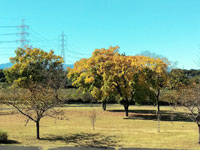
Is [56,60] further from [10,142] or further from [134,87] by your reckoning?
[10,142]

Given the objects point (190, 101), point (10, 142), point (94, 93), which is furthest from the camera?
point (94, 93)

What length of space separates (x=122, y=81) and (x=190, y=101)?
15.0 meters

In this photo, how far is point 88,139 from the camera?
1427cm

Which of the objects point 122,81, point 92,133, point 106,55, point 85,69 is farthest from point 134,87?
point 92,133

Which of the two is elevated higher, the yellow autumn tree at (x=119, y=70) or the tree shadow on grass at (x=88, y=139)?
the yellow autumn tree at (x=119, y=70)

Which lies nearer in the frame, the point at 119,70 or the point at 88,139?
the point at 88,139

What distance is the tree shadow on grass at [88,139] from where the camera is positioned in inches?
505

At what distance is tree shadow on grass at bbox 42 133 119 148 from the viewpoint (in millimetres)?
12836

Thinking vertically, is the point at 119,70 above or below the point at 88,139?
above

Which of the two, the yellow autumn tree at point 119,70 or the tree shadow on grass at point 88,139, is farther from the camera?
the yellow autumn tree at point 119,70

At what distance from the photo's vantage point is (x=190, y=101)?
1376 centimetres

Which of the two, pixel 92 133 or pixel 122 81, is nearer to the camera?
pixel 92 133

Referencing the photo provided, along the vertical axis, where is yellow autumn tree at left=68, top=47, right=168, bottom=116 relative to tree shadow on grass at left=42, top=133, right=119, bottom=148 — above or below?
above

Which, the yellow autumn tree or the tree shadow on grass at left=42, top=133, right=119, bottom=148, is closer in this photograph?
the tree shadow on grass at left=42, top=133, right=119, bottom=148
